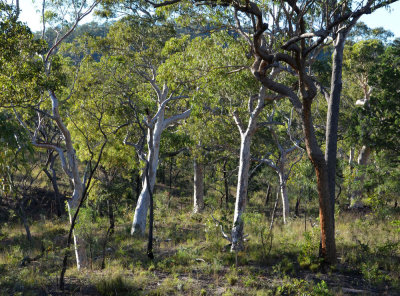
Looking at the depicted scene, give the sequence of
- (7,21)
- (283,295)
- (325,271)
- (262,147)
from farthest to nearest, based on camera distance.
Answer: (262,147), (7,21), (325,271), (283,295)

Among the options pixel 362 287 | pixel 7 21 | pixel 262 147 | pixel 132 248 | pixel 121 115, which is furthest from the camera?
pixel 262 147

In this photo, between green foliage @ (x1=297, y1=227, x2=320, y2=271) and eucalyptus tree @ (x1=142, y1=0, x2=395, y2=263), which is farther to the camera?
green foliage @ (x1=297, y1=227, x2=320, y2=271)

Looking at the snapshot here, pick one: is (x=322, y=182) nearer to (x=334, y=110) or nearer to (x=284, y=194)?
(x=334, y=110)

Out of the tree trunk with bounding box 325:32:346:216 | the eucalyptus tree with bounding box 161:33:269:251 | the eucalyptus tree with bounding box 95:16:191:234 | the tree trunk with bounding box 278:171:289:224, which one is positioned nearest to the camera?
the tree trunk with bounding box 325:32:346:216

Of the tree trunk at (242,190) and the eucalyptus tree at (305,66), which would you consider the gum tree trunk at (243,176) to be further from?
the eucalyptus tree at (305,66)

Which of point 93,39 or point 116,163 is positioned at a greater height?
point 93,39

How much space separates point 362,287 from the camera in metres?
7.69

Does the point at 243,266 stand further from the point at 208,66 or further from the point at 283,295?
the point at 208,66

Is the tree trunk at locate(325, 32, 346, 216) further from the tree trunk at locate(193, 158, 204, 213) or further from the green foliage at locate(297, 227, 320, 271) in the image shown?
the tree trunk at locate(193, 158, 204, 213)

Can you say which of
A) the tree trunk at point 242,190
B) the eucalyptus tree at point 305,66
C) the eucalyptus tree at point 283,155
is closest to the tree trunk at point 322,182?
the eucalyptus tree at point 305,66

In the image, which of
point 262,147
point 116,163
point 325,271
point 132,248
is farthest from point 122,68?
point 325,271

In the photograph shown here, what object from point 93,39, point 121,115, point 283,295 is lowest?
point 283,295

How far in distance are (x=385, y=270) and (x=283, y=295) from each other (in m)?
3.20

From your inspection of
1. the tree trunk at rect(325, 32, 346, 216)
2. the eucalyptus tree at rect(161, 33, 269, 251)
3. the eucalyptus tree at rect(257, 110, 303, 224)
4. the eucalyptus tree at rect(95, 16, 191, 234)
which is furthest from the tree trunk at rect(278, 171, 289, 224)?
the tree trunk at rect(325, 32, 346, 216)
